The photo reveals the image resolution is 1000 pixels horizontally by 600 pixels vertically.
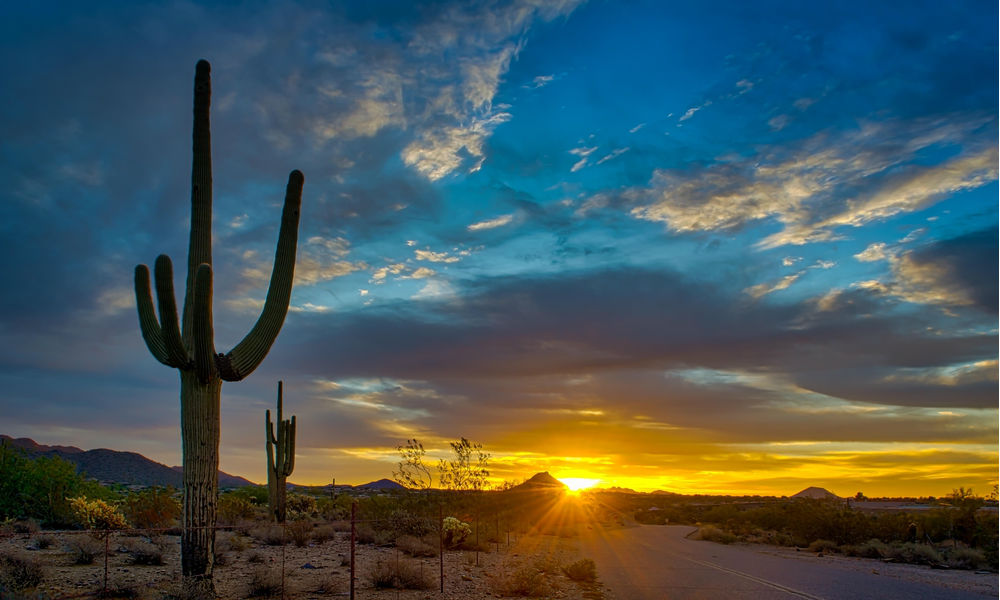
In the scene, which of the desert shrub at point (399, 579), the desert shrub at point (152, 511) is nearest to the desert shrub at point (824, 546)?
the desert shrub at point (399, 579)

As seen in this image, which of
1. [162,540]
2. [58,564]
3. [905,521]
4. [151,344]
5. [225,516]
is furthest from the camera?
[905,521]

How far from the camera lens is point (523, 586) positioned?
19.4m

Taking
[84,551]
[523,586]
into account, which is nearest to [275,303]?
[523,586]

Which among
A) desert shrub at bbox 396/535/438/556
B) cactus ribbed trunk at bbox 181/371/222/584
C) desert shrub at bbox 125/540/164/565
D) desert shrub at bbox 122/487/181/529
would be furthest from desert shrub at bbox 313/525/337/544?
cactus ribbed trunk at bbox 181/371/222/584

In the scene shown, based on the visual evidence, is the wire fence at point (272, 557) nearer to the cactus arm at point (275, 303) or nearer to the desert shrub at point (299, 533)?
the desert shrub at point (299, 533)

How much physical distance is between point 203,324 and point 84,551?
37.7 ft

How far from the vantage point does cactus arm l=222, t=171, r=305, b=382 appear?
14625 millimetres

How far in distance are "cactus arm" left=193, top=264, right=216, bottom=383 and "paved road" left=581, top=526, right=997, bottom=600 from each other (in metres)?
12.6

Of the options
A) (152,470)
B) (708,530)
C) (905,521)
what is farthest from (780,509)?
(152,470)

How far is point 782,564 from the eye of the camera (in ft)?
99.4

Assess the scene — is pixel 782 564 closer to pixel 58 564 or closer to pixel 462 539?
pixel 462 539

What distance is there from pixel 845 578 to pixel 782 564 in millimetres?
5353

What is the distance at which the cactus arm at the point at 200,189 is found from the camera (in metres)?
14.9

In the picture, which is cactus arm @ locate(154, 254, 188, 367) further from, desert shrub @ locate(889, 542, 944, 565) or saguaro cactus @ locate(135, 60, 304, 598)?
desert shrub @ locate(889, 542, 944, 565)
